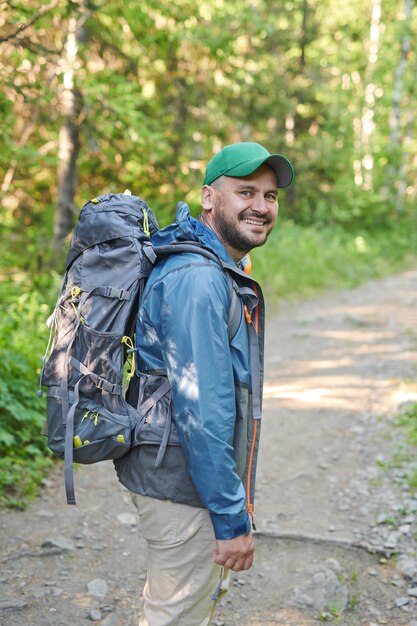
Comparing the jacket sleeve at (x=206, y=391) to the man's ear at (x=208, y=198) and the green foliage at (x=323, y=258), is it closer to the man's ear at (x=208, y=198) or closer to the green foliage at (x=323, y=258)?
the man's ear at (x=208, y=198)

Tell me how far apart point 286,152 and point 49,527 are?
1502 cm

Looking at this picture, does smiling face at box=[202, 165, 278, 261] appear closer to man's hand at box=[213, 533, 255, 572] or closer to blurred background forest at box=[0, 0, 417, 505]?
man's hand at box=[213, 533, 255, 572]

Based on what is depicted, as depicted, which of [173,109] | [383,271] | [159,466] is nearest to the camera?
[159,466]

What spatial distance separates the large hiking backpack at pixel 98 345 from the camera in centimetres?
233

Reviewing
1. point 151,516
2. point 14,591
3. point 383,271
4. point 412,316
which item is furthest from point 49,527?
point 383,271

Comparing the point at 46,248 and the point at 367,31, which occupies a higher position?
the point at 367,31

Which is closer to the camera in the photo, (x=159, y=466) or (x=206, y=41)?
(x=159, y=466)

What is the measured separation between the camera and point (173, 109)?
42.0 ft

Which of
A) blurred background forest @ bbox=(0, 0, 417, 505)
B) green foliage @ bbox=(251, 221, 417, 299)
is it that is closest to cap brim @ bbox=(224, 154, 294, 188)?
blurred background forest @ bbox=(0, 0, 417, 505)

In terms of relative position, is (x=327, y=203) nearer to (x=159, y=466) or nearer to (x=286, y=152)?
(x=286, y=152)

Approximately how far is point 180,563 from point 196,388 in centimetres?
73

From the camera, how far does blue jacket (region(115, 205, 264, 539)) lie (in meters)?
2.16

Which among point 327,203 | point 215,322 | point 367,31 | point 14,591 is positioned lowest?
point 14,591

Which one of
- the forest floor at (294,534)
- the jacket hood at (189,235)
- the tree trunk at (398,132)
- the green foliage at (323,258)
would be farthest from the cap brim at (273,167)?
Result: the tree trunk at (398,132)
